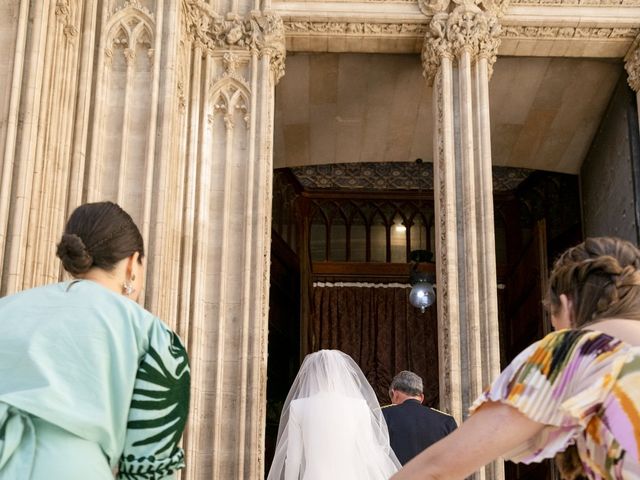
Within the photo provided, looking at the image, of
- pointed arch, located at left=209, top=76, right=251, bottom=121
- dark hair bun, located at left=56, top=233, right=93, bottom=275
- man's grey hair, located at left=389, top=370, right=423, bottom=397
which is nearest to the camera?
dark hair bun, located at left=56, top=233, right=93, bottom=275

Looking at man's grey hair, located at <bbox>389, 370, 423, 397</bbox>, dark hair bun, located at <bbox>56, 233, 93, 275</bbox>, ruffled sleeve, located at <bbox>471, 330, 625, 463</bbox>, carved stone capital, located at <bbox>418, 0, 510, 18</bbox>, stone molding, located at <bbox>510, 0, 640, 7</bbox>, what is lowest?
man's grey hair, located at <bbox>389, 370, 423, 397</bbox>

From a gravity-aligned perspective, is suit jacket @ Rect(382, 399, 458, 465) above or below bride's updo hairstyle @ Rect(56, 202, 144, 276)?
below

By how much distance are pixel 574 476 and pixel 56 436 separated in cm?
93

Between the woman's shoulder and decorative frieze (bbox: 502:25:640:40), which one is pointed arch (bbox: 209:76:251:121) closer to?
decorative frieze (bbox: 502:25:640:40)

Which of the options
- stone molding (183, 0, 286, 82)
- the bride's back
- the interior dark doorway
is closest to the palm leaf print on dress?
the bride's back

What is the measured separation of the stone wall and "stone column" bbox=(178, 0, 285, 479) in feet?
12.2

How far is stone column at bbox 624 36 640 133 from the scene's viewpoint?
28.9ft

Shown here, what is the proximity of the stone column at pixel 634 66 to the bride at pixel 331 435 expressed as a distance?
5480 mm

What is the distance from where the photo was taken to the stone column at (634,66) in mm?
8820

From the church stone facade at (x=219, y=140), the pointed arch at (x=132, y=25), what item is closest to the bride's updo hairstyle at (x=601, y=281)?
the church stone facade at (x=219, y=140)

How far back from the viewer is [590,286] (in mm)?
1636

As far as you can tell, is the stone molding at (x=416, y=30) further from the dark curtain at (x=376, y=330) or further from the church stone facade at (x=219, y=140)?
the dark curtain at (x=376, y=330)

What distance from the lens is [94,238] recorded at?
1865 millimetres

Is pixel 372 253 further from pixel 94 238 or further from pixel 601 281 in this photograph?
pixel 601 281
